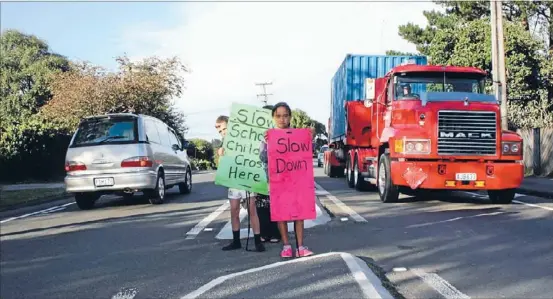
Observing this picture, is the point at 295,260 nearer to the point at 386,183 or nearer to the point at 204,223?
the point at 204,223

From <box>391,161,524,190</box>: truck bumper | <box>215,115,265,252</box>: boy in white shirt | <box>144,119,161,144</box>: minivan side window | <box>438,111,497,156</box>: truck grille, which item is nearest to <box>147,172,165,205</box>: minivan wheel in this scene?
<box>144,119,161,144</box>: minivan side window

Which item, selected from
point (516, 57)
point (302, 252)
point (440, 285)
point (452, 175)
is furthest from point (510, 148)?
point (516, 57)

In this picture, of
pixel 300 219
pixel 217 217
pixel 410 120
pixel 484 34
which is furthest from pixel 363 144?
pixel 484 34

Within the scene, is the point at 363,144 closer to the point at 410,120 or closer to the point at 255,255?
the point at 410,120

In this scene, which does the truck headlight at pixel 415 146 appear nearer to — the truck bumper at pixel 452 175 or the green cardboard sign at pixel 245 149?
the truck bumper at pixel 452 175

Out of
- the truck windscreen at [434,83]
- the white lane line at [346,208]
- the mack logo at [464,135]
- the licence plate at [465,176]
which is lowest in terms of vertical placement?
the white lane line at [346,208]

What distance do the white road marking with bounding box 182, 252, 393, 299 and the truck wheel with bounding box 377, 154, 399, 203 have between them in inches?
251

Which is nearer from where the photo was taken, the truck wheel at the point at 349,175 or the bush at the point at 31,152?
the truck wheel at the point at 349,175

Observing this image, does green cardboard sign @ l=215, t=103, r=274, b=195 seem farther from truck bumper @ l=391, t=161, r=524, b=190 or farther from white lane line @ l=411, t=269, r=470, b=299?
truck bumper @ l=391, t=161, r=524, b=190

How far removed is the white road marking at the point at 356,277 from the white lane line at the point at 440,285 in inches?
19.5

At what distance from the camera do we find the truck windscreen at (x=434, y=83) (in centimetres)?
1348

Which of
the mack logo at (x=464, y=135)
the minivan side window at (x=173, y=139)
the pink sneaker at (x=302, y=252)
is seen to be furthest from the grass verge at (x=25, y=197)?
the mack logo at (x=464, y=135)

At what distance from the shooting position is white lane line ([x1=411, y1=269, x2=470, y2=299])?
5258 millimetres

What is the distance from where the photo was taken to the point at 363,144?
1741 cm
